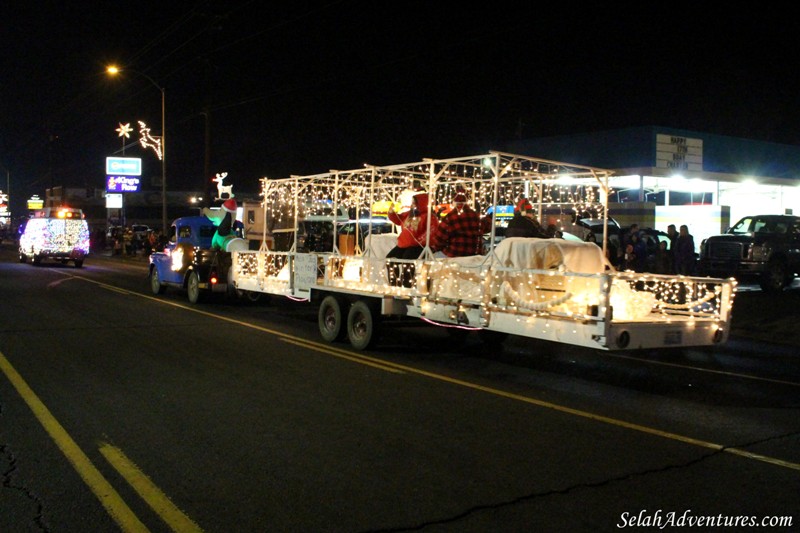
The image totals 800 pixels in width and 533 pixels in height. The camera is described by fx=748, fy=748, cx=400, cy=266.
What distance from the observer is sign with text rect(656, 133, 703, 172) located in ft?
94.5

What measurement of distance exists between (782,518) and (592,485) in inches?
47.0

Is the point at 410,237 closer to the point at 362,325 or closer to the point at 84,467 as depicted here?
the point at 362,325

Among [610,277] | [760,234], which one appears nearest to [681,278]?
[610,277]

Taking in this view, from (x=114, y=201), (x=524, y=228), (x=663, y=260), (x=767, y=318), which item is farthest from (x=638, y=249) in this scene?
(x=114, y=201)

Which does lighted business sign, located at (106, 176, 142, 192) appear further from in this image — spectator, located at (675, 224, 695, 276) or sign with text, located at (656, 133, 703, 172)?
spectator, located at (675, 224, 695, 276)

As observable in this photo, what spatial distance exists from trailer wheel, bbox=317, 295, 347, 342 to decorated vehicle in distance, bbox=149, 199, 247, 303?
5172mm

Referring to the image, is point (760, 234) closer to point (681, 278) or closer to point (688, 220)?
point (688, 220)

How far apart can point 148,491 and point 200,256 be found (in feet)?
41.3

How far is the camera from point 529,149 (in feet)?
111

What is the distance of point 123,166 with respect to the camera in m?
60.7

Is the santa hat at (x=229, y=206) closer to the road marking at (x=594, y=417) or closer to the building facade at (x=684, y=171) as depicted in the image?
the road marking at (x=594, y=417)

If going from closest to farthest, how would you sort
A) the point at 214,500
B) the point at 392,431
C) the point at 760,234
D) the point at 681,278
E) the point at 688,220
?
the point at 214,500, the point at 392,431, the point at 681,278, the point at 760,234, the point at 688,220

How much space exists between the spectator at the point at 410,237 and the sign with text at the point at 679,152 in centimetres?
2017

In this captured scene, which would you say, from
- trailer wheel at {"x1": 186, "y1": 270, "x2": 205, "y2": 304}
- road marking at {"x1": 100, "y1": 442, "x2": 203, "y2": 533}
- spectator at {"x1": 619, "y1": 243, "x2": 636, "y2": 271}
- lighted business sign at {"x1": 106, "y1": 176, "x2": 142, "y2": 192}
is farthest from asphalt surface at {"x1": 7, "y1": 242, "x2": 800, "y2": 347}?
lighted business sign at {"x1": 106, "y1": 176, "x2": 142, "y2": 192}
